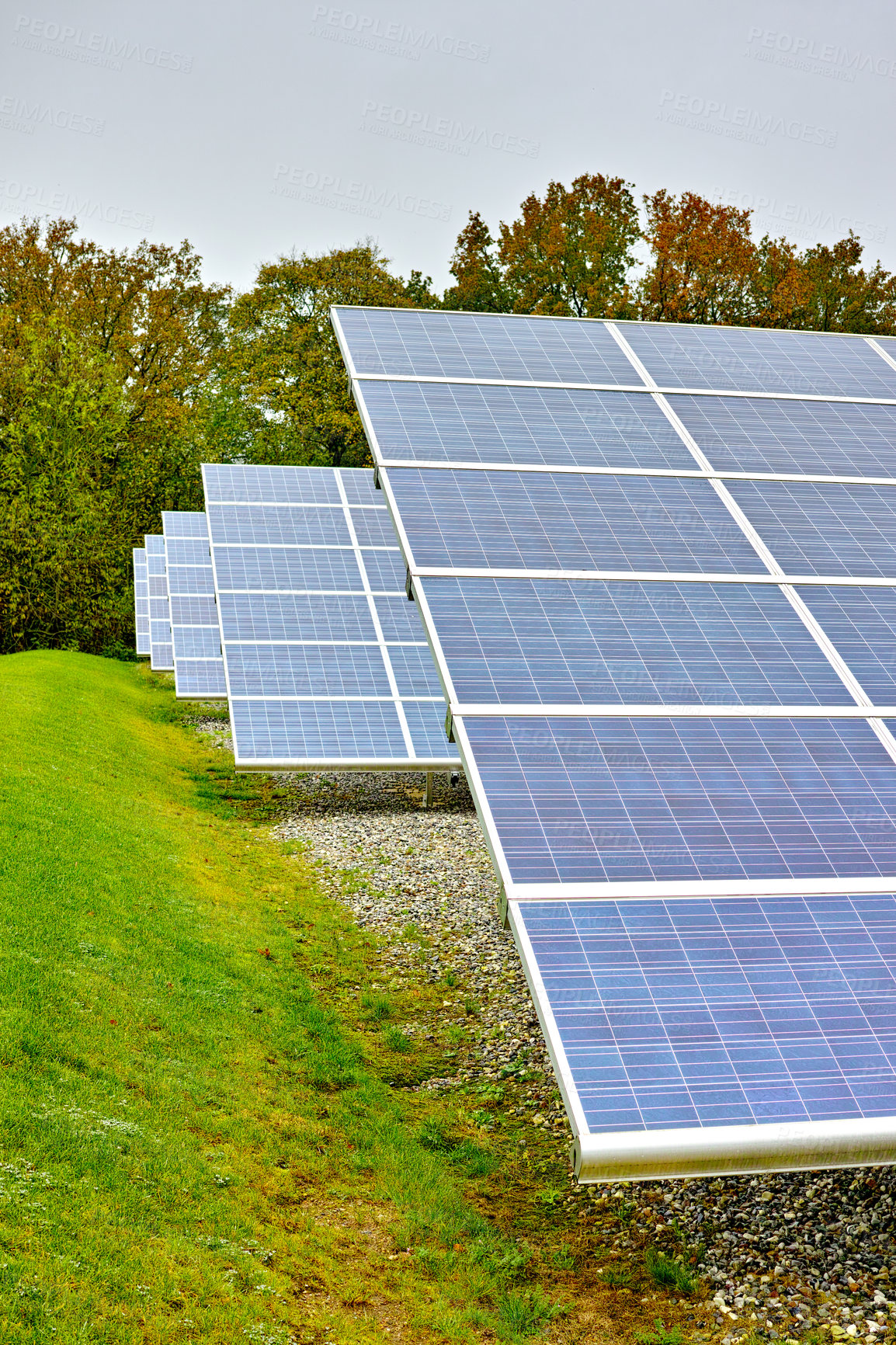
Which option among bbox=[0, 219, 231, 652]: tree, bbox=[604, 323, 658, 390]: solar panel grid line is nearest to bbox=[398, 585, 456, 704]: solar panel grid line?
bbox=[604, 323, 658, 390]: solar panel grid line

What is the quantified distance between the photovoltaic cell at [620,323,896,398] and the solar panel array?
7 cm

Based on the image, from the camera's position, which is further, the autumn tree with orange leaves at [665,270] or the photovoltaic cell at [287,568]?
the autumn tree with orange leaves at [665,270]

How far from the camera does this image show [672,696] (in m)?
8.60

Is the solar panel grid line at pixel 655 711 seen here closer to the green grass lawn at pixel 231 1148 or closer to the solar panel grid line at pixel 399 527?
the solar panel grid line at pixel 399 527

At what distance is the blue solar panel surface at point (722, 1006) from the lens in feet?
18.9

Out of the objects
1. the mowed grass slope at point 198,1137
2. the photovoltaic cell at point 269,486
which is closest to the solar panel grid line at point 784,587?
the mowed grass slope at point 198,1137

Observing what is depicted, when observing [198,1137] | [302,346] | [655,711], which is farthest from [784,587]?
[302,346]

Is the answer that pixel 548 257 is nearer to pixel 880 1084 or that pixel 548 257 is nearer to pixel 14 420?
pixel 14 420

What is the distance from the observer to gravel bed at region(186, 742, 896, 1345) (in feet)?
23.1

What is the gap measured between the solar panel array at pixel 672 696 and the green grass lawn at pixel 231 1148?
8.14ft

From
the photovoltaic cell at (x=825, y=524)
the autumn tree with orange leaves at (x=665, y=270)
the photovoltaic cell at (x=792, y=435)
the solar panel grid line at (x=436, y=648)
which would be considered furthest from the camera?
the autumn tree with orange leaves at (x=665, y=270)

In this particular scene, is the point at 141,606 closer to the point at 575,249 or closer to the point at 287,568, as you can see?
the point at 287,568

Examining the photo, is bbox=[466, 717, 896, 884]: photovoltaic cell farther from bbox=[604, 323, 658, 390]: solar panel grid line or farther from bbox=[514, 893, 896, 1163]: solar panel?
bbox=[604, 323, 658, 390]: solar panel grid line

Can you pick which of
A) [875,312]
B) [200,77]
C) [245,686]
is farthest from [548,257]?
[245,686]
